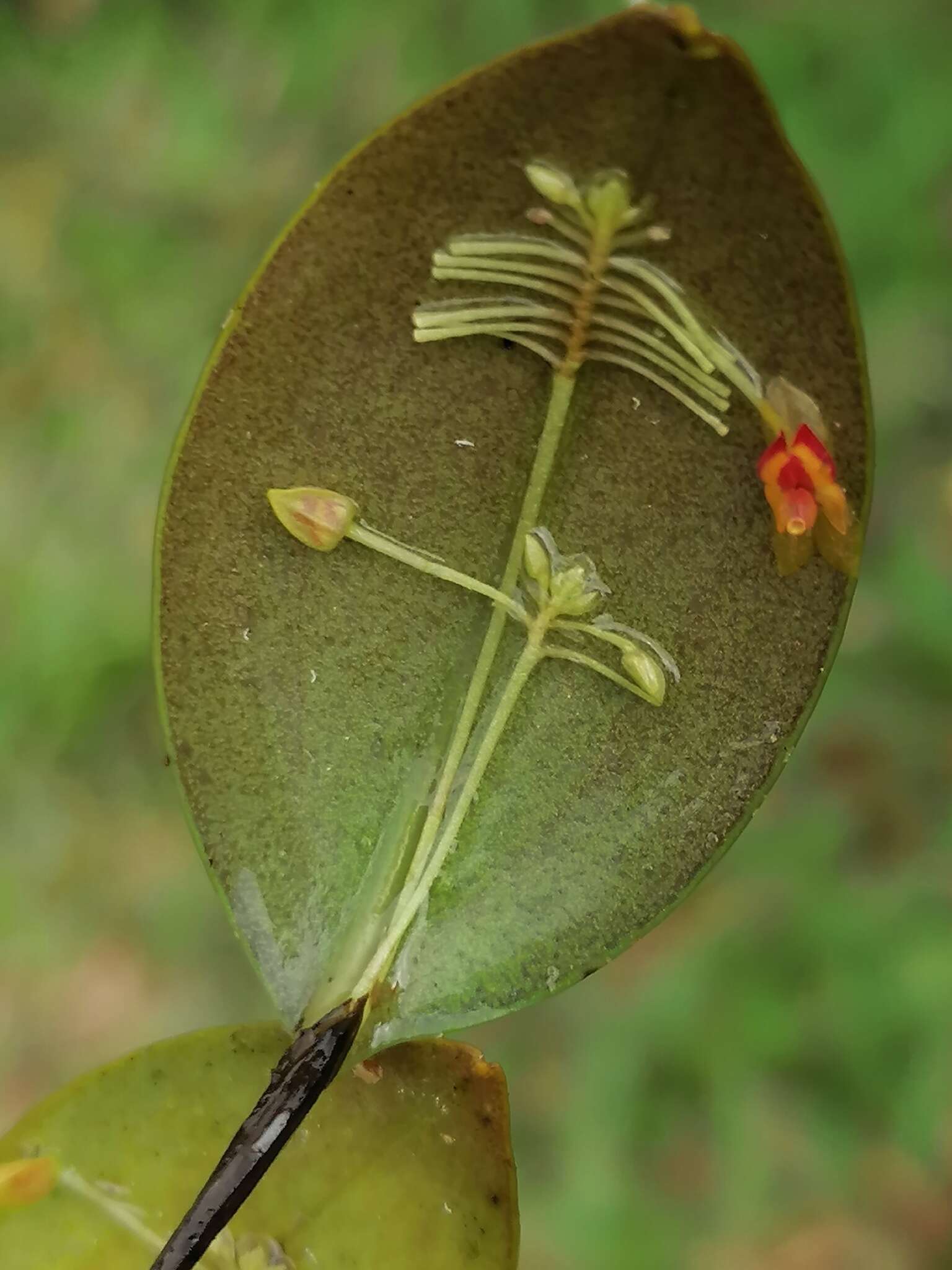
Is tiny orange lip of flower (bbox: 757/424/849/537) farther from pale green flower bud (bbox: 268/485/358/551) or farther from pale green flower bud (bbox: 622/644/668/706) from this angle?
pale green flower bud (bbox: 268/485/358/551)

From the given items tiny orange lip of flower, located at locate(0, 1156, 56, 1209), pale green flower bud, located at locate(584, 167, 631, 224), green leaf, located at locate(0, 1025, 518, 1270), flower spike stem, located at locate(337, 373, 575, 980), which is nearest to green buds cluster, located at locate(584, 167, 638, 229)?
pale green flower bud, located at locate(584, 167, 631, 224)

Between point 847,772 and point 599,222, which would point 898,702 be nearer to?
point 847,772

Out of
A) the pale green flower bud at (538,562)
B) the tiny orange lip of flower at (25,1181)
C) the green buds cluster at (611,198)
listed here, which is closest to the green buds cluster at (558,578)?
the pale green flower bud at (538,562)

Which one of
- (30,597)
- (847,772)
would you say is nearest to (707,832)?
(847,772)

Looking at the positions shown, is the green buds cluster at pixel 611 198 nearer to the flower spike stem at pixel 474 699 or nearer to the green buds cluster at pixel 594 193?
the green buds cluster at pixel 594 193

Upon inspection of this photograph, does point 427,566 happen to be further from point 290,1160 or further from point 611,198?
point 290,1160

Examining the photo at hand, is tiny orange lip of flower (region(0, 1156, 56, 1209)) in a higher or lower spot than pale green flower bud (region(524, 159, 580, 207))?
lower

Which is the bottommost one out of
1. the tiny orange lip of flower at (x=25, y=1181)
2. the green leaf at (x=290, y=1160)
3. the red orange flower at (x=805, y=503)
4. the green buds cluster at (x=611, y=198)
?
the tiny orange lip of flower at (x=25, y=1181)
